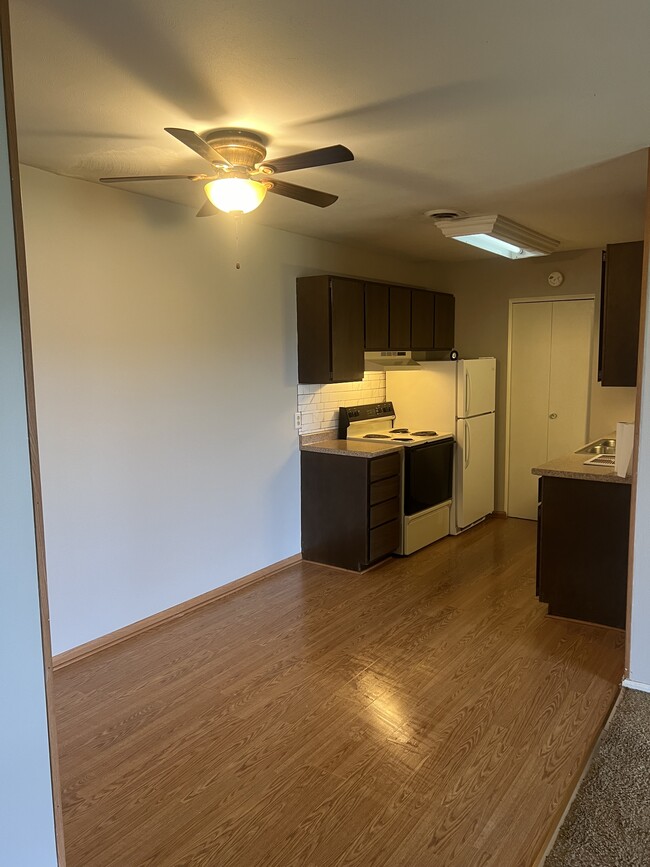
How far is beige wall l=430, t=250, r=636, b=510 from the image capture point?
5340 mm

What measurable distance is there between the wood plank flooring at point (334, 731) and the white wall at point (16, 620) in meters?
0.74

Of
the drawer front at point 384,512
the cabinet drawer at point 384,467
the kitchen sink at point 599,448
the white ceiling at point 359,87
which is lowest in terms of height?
the drawer front at point 384,512

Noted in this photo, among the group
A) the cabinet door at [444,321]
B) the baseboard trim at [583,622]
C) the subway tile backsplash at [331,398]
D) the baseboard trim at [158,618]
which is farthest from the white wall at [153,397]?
the baseboard trim at [583,622]

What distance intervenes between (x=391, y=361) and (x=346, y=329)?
0.88 meters

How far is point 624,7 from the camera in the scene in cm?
157

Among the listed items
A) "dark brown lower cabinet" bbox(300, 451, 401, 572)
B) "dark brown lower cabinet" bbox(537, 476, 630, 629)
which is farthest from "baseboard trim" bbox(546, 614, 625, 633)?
"dark brown lower cabinet" bbox(300, 451, 401, 572)

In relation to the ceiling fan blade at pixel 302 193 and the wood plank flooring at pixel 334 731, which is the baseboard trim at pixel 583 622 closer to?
the wood plank flooring at pixel 334 731

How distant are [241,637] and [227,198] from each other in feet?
7.66

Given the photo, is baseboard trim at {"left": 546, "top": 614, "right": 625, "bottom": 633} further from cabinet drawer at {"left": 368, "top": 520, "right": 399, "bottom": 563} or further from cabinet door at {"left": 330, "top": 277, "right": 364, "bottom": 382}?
cabinet door at {"left": 330, "top": 277, "right": 364, "bottom": 382}

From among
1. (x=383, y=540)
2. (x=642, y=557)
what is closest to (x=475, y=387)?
(x=383, y=540)

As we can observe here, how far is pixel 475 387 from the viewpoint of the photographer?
5305mm

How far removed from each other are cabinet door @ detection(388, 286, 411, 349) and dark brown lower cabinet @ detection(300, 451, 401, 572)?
1078 mm

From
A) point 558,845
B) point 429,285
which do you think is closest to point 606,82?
point 558,845

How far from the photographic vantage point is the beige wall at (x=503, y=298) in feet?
17.5
